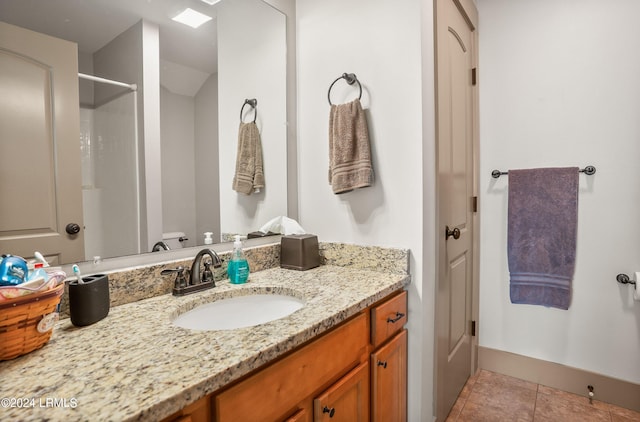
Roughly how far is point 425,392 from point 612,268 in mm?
1227

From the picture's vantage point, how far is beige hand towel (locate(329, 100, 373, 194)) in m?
1.38

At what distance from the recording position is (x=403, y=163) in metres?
1.35

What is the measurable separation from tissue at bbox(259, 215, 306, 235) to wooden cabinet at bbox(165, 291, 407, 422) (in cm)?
59

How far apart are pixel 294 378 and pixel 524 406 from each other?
1.60m

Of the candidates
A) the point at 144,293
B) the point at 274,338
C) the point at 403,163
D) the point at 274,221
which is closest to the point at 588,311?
the point at 403,163

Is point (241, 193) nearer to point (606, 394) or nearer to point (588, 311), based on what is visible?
point (588, 311)

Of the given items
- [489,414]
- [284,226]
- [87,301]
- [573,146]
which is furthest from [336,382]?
[573,146]

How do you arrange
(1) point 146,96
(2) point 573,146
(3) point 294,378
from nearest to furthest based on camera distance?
(3) point 294,378 → (1) point 146,96 → (2) point 573,146

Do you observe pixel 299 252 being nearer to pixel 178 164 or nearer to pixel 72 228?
pixel 178 164

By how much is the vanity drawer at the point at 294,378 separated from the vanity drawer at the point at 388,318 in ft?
0.22

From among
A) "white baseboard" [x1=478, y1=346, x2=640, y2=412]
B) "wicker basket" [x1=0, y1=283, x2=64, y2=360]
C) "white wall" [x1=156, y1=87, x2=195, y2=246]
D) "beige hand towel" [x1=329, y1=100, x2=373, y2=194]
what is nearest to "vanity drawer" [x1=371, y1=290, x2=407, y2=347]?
"beige hand towel" [x1=329, y1=100, x2=373, y2=194]

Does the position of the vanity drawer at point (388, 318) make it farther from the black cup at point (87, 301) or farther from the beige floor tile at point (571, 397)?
the beige floor tile at point (571, 397)

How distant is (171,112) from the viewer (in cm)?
121

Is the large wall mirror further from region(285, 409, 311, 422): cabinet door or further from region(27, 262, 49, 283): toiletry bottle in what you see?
region(285, 409, 311, 422): cabinet door
